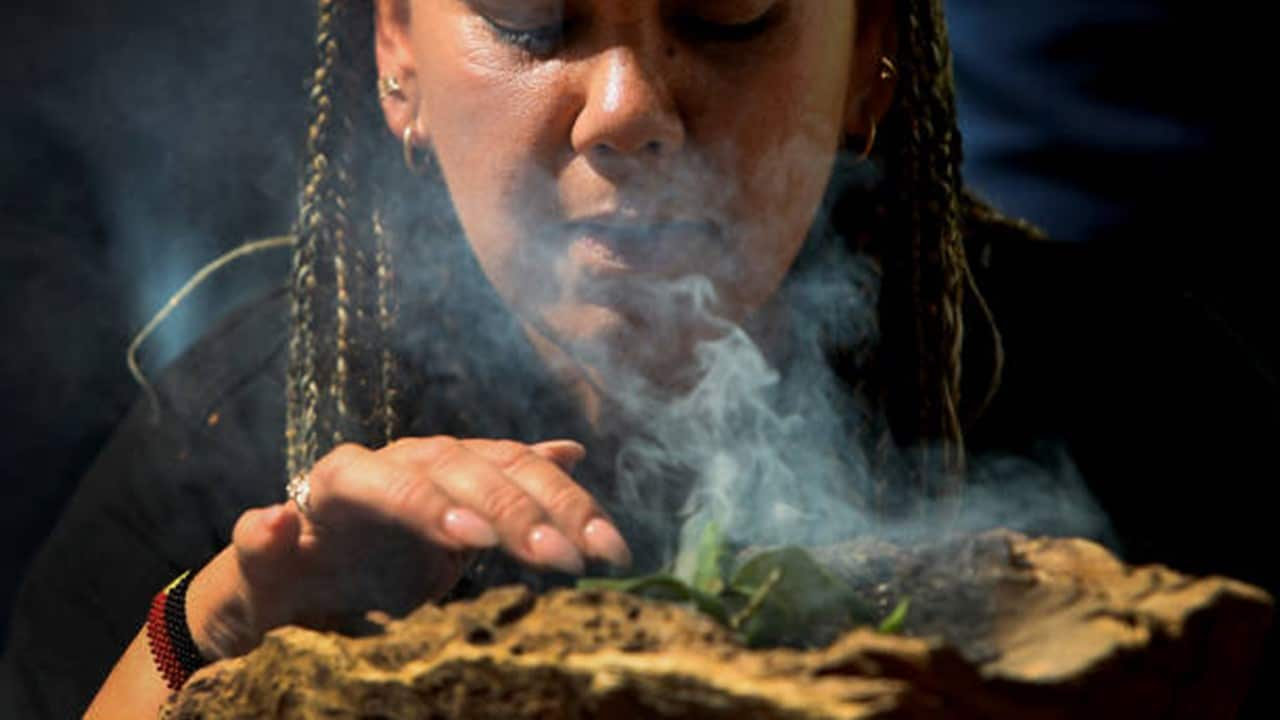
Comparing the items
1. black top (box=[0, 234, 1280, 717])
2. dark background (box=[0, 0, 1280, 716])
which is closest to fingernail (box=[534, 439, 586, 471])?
black top (box=[0, 234, 1280, 717])

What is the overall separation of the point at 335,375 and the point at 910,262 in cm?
73

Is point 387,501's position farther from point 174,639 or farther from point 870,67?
point 870,67

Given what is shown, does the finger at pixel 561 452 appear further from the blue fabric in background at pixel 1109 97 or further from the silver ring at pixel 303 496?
the blue fabric in background at pixel 1109 97

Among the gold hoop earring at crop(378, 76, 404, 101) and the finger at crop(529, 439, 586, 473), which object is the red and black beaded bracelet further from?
the gold hoop earring at crop(378, 76, 404, 101)

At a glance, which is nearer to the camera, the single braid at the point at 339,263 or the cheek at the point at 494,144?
the cheek at the point at 494,144

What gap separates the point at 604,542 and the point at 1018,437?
0.88 metres

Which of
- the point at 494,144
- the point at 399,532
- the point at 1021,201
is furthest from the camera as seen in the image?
the point at 1021,201

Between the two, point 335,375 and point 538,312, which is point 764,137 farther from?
point 335,375

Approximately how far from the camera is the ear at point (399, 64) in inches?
60.4

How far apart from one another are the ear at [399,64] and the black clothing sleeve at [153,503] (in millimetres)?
460

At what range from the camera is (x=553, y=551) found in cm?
93

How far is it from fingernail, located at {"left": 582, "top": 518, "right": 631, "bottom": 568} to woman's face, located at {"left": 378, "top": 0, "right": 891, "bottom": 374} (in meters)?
0.39

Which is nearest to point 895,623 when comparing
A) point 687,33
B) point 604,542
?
point 604,542

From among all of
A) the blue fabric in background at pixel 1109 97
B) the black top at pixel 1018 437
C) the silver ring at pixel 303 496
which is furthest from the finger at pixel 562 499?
the blue fabric in background at pixel 1109 97
